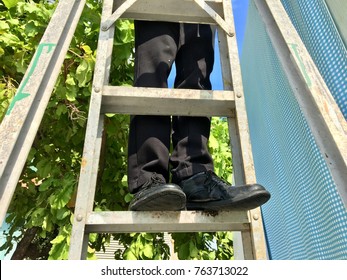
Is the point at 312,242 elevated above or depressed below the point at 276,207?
below

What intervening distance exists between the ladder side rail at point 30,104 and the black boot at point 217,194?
702 mm

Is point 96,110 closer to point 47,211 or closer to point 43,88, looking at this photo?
point 43,88

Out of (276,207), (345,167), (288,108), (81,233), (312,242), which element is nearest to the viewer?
(345,167)

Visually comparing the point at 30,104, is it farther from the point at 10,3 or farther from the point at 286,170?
the point at 10,3

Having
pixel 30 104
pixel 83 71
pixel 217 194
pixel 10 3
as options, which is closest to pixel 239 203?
pixel 217 194

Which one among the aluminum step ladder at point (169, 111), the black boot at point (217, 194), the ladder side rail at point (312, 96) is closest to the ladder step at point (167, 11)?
the aluminum step ladder at point (169, 111)

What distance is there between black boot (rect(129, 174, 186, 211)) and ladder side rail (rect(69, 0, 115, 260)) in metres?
0.19

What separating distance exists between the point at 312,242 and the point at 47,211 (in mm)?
1913

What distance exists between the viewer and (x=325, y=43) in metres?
1.98

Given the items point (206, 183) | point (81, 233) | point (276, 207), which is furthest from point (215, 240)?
point (81, 233)

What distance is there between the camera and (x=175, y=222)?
4.90 feet

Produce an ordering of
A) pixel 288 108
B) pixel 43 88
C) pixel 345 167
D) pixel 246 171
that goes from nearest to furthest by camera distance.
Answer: pixel 345 167 → pixel 43 88 → pixel 246 171 → pixel 288 108

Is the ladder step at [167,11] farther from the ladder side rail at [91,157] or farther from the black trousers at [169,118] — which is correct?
the ladder side rail at [91,157]

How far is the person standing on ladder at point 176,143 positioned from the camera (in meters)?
1.47
